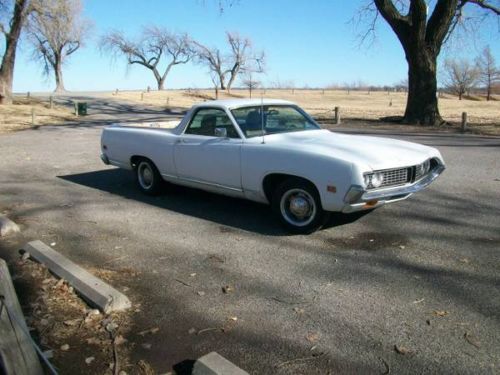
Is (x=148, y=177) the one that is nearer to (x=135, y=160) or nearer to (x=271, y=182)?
(x=135, y=160)

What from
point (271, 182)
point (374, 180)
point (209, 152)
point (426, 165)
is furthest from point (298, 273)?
point (209, 152)

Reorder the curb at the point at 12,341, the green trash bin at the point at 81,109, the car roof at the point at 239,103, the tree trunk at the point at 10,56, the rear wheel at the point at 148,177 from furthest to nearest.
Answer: the tree trunk at the point at 10,56 < the green trash bin at the point at 81,109 < the rear wheel at the point at 148,177 < the car roof at the point at 239,103 < the curb at the point at 12,341

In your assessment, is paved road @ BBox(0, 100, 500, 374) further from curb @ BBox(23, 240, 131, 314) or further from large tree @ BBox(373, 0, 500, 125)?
large tree @ BBox(373, 0, 500, 125)

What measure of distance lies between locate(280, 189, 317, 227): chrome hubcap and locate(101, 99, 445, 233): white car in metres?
0.01

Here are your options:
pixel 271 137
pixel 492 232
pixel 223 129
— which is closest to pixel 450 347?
pixel 492 232

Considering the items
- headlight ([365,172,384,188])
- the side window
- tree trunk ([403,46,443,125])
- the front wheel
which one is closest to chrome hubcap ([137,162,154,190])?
the side window

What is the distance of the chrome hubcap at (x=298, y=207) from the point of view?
17.6 feet

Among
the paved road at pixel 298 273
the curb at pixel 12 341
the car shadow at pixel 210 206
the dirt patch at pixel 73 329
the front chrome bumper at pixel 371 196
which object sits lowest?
the dirt patch at pixel 73 329

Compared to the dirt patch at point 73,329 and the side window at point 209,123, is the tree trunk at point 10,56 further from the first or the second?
the dirt patch at point 73,329

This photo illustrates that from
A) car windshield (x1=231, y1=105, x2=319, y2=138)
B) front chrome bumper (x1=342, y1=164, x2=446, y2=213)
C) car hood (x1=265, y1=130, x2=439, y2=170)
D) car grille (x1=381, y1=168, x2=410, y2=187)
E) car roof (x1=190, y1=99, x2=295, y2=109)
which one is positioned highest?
car roof (x1=190, y1=99, x2=295, y2=109)

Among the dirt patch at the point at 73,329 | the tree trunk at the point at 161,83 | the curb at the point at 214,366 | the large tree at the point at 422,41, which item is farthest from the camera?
the tree trunk at the point at 161,83

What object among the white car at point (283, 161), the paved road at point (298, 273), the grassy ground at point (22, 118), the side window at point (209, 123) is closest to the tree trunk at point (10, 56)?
the grassy ground at point (22, 118)

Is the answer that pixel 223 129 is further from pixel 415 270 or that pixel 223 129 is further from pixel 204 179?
pixel 415 270

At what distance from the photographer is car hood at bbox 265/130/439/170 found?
504cm
